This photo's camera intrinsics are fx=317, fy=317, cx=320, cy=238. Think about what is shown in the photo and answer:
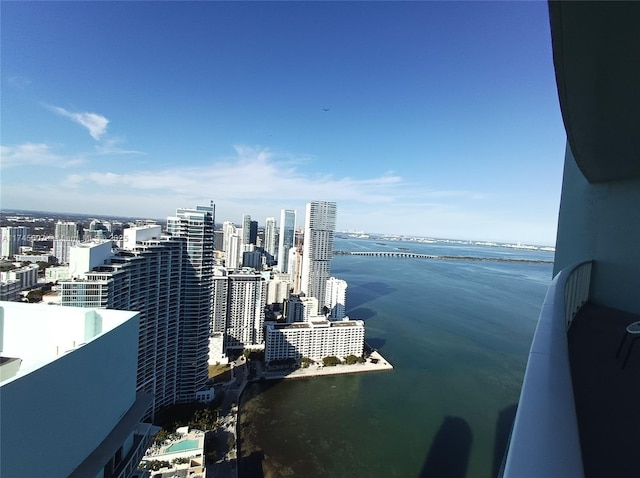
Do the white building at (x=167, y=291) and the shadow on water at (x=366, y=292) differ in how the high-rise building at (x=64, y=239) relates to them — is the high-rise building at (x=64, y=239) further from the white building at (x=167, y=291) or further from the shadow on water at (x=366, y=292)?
the shadow on water at (x=366, y=292)

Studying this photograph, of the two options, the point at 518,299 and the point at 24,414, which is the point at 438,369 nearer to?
the point at 24,414

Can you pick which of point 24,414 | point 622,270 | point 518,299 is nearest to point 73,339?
point 24,414

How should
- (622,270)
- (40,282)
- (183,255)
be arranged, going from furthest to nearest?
(40,282) → (183,255) → (622,270)

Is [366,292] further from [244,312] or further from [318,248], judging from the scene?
[244,312]

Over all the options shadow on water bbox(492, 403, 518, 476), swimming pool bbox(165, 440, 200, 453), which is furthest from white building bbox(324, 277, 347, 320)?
swimming pool bbox(165, 440, 200, 453)

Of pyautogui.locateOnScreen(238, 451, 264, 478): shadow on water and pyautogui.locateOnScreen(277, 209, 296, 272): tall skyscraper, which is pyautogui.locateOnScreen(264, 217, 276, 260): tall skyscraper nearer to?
pyautogui.locateOnScreen(277, 209, 296, 272): tall skyscraper
